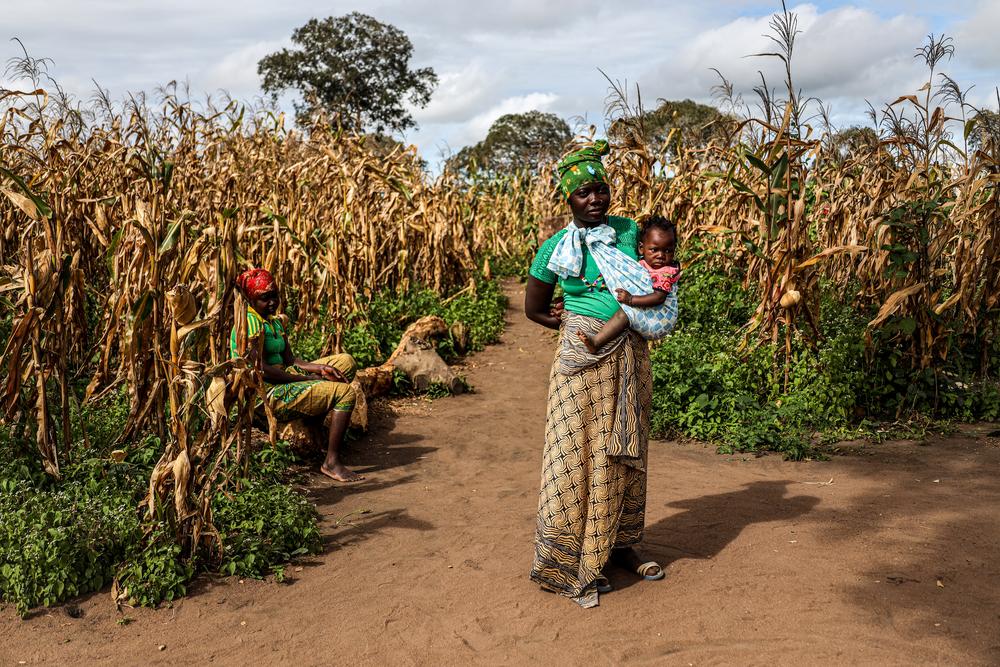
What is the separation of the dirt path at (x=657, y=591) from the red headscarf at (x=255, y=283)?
4.30 ft

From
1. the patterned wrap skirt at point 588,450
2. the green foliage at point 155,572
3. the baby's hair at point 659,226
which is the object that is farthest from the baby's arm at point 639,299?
the green foliage at point 155,572

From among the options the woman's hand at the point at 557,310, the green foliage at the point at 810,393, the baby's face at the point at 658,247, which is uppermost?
the baby's face at the point at 658,247

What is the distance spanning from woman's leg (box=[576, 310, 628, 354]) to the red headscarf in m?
2.45

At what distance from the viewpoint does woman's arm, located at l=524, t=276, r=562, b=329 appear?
141 inches

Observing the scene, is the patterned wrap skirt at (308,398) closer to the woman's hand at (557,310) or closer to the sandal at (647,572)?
the woman's hand at (557,310)

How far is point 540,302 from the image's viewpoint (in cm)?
363

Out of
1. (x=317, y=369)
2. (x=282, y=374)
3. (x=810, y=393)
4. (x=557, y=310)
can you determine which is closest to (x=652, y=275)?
(x=557, y=310)

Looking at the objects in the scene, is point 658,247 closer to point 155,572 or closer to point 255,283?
point 155,572

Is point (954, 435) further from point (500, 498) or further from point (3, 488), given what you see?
point (3, 488)

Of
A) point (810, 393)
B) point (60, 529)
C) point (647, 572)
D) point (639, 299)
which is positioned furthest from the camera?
point (810, 393)

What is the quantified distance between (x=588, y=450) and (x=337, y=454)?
2511 millimetres

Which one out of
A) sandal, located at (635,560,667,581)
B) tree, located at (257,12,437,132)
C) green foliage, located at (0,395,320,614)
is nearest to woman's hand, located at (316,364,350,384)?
green foliage, located at (0,395,320,614)

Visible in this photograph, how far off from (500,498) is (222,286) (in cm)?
221

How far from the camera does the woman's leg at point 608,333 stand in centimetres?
335
